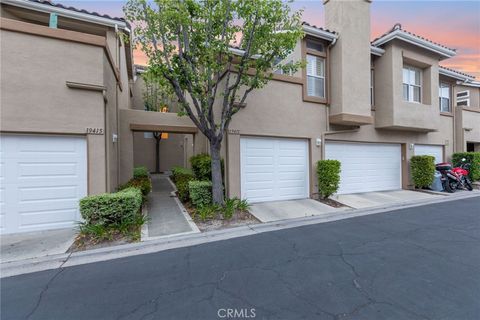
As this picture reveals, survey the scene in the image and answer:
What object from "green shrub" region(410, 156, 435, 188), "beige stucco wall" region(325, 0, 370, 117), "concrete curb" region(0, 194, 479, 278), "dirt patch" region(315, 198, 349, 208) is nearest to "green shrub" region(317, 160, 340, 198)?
"dirt patch" region(315, 198, 349, 208)

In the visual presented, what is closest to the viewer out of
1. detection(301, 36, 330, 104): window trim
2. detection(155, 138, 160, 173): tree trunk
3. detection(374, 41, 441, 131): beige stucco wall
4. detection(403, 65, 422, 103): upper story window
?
detection(301, 36, 330, 104): window trim

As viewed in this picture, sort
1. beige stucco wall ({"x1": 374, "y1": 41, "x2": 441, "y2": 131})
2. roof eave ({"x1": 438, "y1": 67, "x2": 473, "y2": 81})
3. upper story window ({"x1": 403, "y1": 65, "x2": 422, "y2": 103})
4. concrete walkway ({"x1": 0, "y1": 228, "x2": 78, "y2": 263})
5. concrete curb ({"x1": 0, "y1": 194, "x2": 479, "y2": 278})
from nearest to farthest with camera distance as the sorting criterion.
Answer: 1. concrete curb ({"x1": 0, "y1": 194, "x2": 479, "y2": 278})
2. concrete walkway ({"x1": 0, "y1": 228, "x2": 78, "y2": 263})
3. beige stucco wall ({"x1": 374, "y1": 41, "x2": 441, "y2": 131})
4. upper story window ({"x1": 403, "y1": 65, "x2": 422, "y2": 103})
5. roof eave ({"x1": 438, "y1": 67, "x2": 473, "y2": 81})

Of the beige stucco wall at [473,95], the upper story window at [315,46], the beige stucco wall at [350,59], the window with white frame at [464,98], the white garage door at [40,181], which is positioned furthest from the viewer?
the window with white frame at [464,98]

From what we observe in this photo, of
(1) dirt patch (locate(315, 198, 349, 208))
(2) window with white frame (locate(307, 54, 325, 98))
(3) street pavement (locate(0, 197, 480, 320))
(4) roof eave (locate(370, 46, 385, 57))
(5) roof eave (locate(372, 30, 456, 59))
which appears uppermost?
(5) roof eave (locate(372, 30, 456, 59))

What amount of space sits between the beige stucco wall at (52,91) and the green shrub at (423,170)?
42.4 ft

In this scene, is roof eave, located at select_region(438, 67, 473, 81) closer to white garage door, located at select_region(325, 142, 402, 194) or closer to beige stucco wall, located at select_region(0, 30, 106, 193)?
white garage door, located at select_region(325, 142, 402, 194)

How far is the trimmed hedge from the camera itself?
5.11 metres

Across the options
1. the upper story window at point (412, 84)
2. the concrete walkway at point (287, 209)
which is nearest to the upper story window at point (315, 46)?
the upper story window at point (412, 84)

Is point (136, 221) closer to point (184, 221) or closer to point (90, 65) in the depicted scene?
point (184, 221)

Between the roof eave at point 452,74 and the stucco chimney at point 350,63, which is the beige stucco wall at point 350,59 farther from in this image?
the roof eave at point 452,74

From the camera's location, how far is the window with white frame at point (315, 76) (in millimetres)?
9062

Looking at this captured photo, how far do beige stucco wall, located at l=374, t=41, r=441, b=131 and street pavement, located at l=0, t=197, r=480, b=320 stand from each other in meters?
6.32

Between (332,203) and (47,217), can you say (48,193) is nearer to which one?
(47,217)

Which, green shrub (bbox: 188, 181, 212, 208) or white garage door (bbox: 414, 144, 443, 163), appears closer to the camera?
green shrub (bbox: 188, 181, 212, 208)
